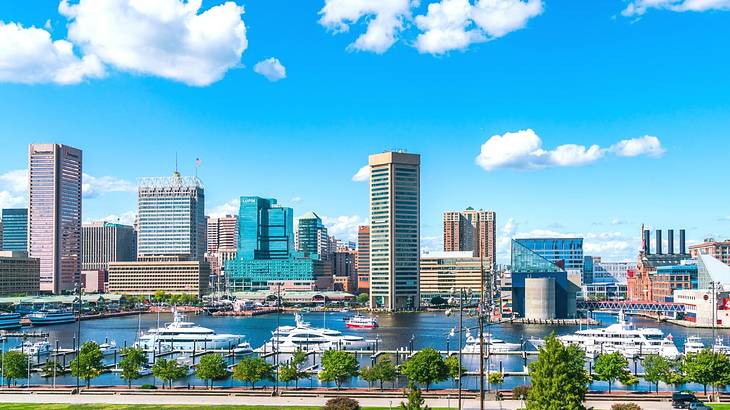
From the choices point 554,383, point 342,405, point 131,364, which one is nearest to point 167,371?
point 131,364

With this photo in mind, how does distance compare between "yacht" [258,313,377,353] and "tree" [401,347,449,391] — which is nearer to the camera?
"tree" [401,347,449,391]

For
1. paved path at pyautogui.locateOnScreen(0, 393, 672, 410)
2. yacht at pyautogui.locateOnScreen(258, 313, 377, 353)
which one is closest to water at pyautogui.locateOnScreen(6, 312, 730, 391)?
yacht at pyautogui.locateOnScreen(258, 313, 377, 353)

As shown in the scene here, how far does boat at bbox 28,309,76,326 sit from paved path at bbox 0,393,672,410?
12317 cm

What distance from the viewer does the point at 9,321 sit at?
170 metres

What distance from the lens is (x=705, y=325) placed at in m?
160

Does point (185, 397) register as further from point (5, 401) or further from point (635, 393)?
point (635, 393)

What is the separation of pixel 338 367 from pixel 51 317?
12784 cm

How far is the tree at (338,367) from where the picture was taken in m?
74.2

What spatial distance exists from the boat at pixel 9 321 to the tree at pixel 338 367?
4492 inches

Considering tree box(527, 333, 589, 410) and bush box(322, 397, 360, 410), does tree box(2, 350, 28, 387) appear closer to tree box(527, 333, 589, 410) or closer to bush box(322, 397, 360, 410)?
bush box(322, 397, 360, 410)

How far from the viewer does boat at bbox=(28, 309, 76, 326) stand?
17912 centimetres

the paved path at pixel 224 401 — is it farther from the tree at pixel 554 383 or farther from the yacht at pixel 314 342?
the yacht at pixel 314 342

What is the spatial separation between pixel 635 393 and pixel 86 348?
164 ft

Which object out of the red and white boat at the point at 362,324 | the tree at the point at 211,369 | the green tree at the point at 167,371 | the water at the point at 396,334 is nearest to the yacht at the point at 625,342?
the water at the point at 396,334
